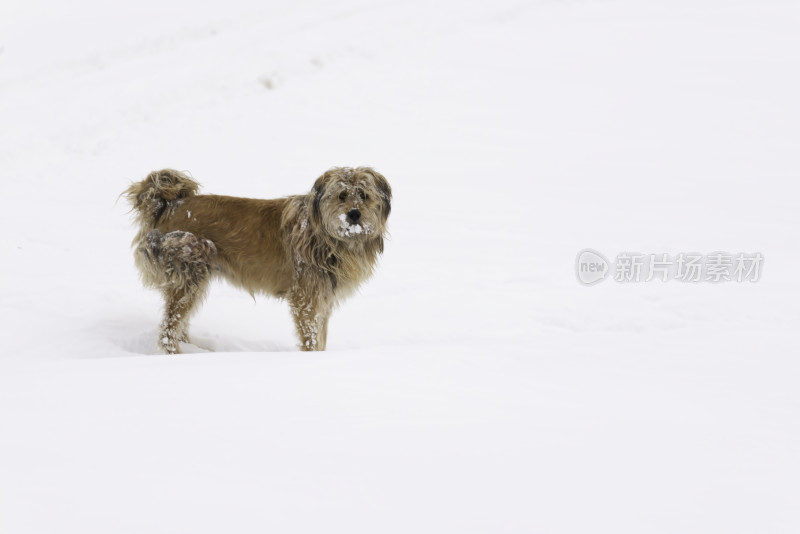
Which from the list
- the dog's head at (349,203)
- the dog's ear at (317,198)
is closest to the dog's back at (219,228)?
the dog's ear at (317,198)

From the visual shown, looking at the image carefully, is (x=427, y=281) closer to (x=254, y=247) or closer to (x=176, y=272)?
(x=254, y=247)

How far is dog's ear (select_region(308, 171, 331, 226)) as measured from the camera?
5859 millimetres

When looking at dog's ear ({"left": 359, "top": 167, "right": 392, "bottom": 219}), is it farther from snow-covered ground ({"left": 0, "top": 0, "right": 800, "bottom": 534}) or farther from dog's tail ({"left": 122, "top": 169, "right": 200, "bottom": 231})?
dog's tail ({"left": 122, "top": 169, "right": 200, "bottom": 231})

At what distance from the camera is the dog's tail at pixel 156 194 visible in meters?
6.20

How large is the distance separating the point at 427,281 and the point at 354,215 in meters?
2.82

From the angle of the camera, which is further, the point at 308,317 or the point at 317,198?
the point at 308,317

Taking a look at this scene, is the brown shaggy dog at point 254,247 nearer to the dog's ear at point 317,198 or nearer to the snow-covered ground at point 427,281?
the dog's ear at point 317,198

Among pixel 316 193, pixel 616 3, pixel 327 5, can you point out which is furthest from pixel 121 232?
pixel 616 3

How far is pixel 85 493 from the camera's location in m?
2.39

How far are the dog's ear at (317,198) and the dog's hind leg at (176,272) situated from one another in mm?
922

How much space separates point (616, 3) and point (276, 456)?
816 inches

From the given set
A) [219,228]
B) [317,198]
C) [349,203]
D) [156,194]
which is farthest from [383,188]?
[156,194]

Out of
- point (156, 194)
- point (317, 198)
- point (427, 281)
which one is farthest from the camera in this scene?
point (427, 281)

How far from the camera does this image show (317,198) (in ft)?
19.5
